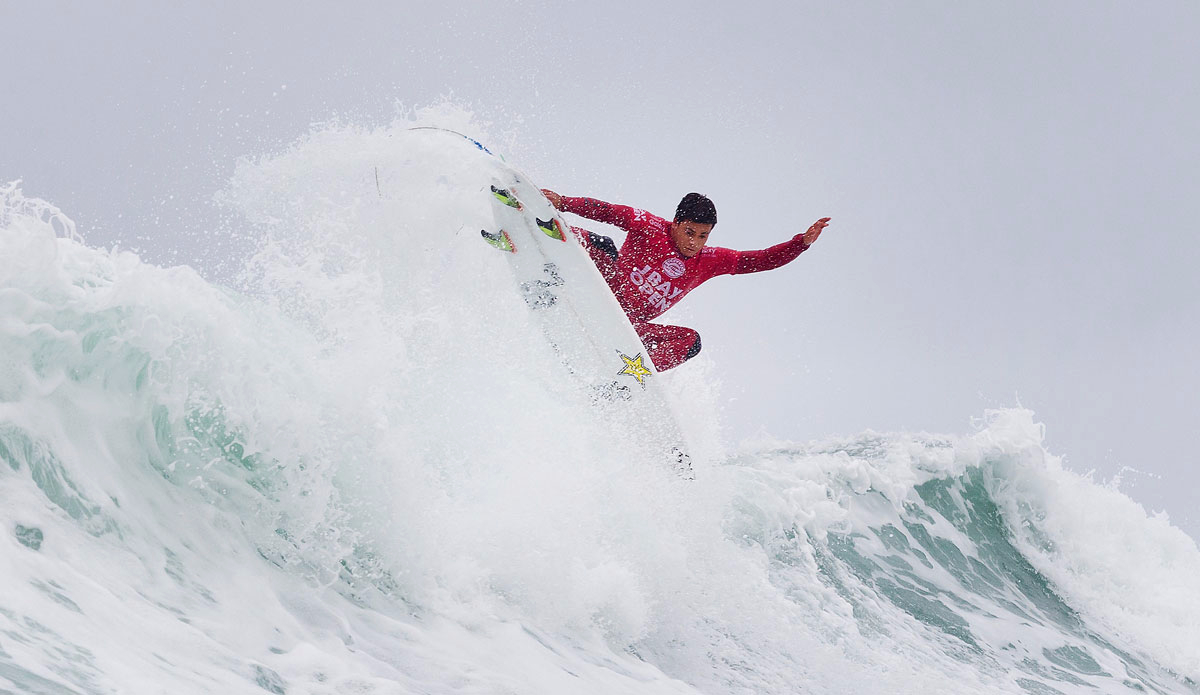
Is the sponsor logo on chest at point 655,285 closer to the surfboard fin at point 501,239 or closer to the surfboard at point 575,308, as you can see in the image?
the surfboard at point 575,308

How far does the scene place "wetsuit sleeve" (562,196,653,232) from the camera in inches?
234

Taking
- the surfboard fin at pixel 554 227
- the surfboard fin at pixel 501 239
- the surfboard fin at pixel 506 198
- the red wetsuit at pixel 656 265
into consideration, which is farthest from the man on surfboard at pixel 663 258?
the surfboard fin at pixel 501 239

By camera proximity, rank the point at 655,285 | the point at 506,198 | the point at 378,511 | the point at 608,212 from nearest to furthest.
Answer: the point at 378,511 < the point at 608,212 < the point at 506,198 < the point at 655,285

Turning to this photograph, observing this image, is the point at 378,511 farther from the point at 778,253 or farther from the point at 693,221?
the point at 778,253

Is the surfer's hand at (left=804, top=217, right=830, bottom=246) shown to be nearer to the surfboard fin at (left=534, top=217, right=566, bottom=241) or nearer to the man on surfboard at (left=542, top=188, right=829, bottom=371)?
the man on surfboard at (left=542, top=188, right=829, bottom=371)

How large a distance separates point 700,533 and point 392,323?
2692mm

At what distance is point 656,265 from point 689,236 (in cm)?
37

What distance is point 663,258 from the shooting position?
620 centimetres

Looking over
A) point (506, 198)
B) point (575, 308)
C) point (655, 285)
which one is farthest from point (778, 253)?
point (506, 198)

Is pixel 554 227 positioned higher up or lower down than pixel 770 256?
lower down

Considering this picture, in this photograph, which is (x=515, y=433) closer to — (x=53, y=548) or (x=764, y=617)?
(x=764, y=617)

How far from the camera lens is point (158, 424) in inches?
155

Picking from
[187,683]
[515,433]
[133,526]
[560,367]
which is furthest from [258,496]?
[560,367]

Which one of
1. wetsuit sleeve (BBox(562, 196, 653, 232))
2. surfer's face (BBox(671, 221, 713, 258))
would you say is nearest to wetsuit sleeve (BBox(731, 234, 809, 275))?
surfer's face (BBox(671, 221, 713, 258))
